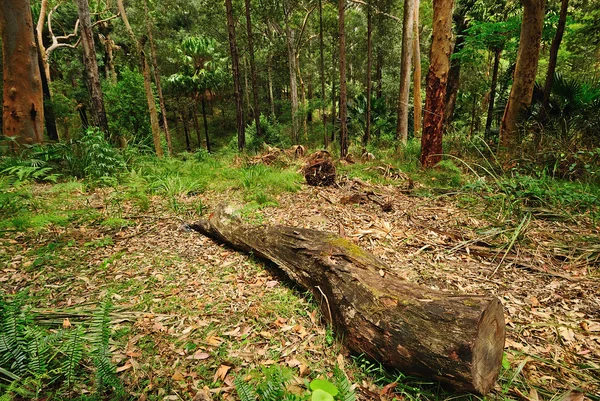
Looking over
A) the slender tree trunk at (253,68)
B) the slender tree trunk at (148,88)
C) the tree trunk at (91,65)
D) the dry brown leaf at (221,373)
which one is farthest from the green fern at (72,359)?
the slender tree trunk at (253,68)

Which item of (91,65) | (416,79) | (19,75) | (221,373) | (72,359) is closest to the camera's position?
(72,359)

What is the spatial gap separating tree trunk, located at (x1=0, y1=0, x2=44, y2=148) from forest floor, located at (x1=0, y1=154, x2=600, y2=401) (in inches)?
107

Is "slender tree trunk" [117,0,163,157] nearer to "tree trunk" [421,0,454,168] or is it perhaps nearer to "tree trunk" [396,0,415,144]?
"tree trunk" [396,0,415,144]

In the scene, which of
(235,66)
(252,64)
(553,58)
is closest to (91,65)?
(235,66)

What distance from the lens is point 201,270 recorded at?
264cm

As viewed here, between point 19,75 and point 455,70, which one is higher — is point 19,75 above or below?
below

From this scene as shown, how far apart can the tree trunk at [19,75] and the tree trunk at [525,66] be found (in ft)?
32.5

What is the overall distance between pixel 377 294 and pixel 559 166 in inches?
193

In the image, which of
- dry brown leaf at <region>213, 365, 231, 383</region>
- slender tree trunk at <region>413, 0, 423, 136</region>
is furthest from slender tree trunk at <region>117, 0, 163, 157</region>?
dry brown leaf at <region>213, 365, 231, 383</region>

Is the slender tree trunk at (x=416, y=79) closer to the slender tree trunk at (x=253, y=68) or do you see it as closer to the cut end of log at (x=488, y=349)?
the slender tree trunk at (x=253, y=68)

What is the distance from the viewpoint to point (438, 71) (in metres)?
5.40

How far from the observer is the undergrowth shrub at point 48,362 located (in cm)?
125

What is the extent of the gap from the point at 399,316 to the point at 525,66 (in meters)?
7.47

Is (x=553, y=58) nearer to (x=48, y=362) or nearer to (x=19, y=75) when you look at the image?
(x=48, y=362)
